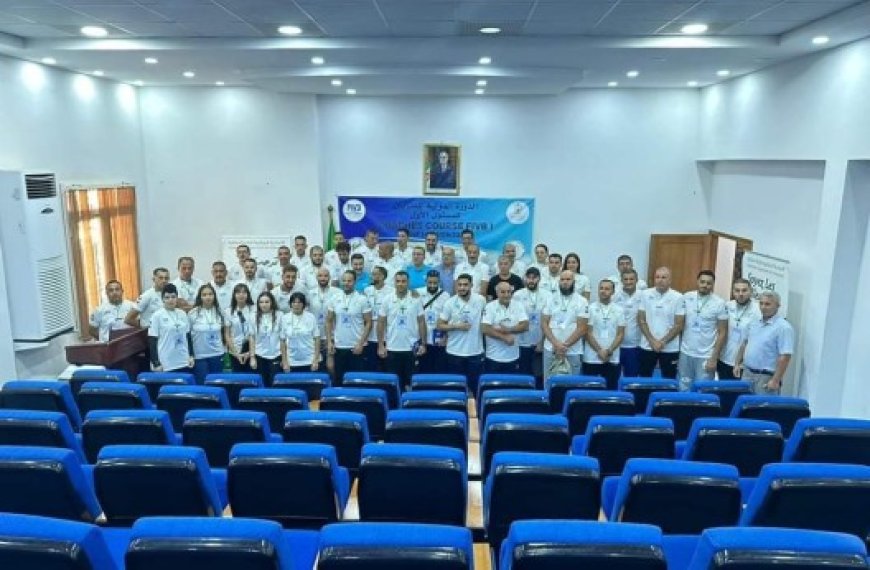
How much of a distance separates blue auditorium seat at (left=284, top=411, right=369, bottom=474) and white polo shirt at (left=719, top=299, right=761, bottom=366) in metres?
4.53

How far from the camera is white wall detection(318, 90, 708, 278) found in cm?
1004

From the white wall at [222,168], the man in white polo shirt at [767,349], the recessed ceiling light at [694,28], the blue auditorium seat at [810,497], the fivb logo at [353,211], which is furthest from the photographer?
the fivb logo at [353,211]

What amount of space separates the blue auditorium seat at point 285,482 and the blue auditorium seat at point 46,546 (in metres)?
0.89

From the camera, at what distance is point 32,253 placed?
673 centimetres

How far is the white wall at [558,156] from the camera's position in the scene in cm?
1004

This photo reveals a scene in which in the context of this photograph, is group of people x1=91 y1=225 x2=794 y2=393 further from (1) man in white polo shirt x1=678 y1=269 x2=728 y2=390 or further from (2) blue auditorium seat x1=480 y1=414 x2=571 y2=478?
(2) blue auditorium seat x1=480 y1=414 x2=571 y2=478

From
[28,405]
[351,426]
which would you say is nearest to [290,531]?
[351,426]

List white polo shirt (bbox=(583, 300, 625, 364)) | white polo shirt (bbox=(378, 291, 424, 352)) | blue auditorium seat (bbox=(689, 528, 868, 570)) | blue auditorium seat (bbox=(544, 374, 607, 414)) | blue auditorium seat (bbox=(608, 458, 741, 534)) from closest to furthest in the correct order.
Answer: blue auditorium seat (bbox=(689, 528, 868, 570)), blue auditorium seat (bbox=(608, 458, 741, 534)), blue auditorium seat (bbox=(544, 374, 607, 414)), white polo shirt (bbox=(583, 300, 625, 364)), white polo shirt (bbox=(378, 291, 424, 352))

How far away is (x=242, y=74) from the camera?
318 inches

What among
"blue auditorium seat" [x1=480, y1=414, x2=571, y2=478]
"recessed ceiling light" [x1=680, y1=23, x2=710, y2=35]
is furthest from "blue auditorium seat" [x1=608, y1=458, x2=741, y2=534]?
"recessed ceiling light" [x1=680, y1=23, x2=710, y2=35]

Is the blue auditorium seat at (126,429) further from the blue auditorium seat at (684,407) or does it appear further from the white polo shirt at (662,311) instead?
the white polo shirt at (662,311)

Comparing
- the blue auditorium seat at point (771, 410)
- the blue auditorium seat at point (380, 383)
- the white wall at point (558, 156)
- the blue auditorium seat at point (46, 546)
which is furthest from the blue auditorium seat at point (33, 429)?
the white wall at point (558, 156)

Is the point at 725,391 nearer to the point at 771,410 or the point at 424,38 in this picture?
the point at 771,410

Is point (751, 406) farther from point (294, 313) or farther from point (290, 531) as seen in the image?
point (294, 313)
